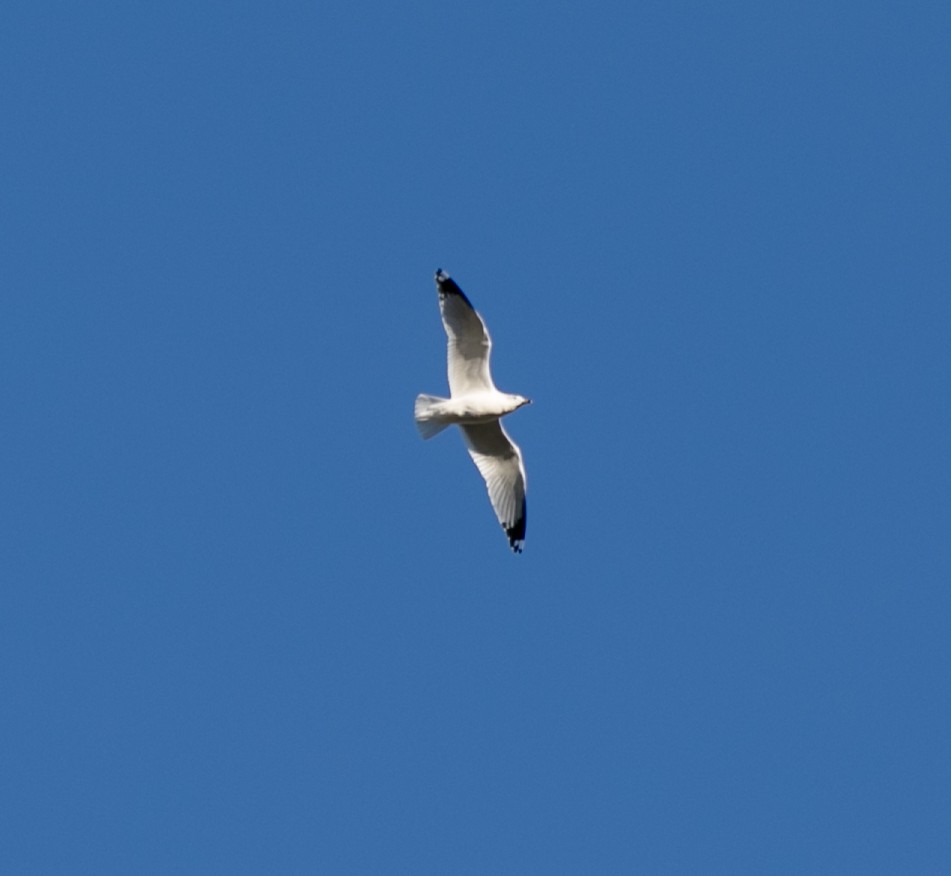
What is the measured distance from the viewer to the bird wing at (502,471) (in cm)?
1912

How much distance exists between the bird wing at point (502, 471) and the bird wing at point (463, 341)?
701mm

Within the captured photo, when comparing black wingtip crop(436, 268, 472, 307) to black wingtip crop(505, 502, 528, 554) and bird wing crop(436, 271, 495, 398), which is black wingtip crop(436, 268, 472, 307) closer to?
bird wing crop(436, 271, 495, 398)

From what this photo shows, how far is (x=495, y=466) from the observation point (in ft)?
63.5

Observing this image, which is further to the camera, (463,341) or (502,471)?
(502,471)

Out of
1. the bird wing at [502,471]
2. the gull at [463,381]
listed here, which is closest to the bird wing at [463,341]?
the gull at [463,381]

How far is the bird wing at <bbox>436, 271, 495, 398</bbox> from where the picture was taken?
59.5 feet

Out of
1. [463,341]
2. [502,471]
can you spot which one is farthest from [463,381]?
Result: [502,471]

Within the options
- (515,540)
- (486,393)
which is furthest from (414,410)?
(515,540)

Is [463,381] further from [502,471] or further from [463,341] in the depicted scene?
[502,471]

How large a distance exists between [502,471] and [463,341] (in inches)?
65.5

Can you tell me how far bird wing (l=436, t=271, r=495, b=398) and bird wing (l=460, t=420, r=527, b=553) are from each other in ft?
2.30

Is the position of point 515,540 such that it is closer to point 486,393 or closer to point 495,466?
point 495,466

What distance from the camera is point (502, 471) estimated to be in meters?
19.4

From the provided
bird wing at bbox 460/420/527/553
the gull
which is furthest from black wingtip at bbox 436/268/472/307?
bird wing at bbox 460/420/527/553
